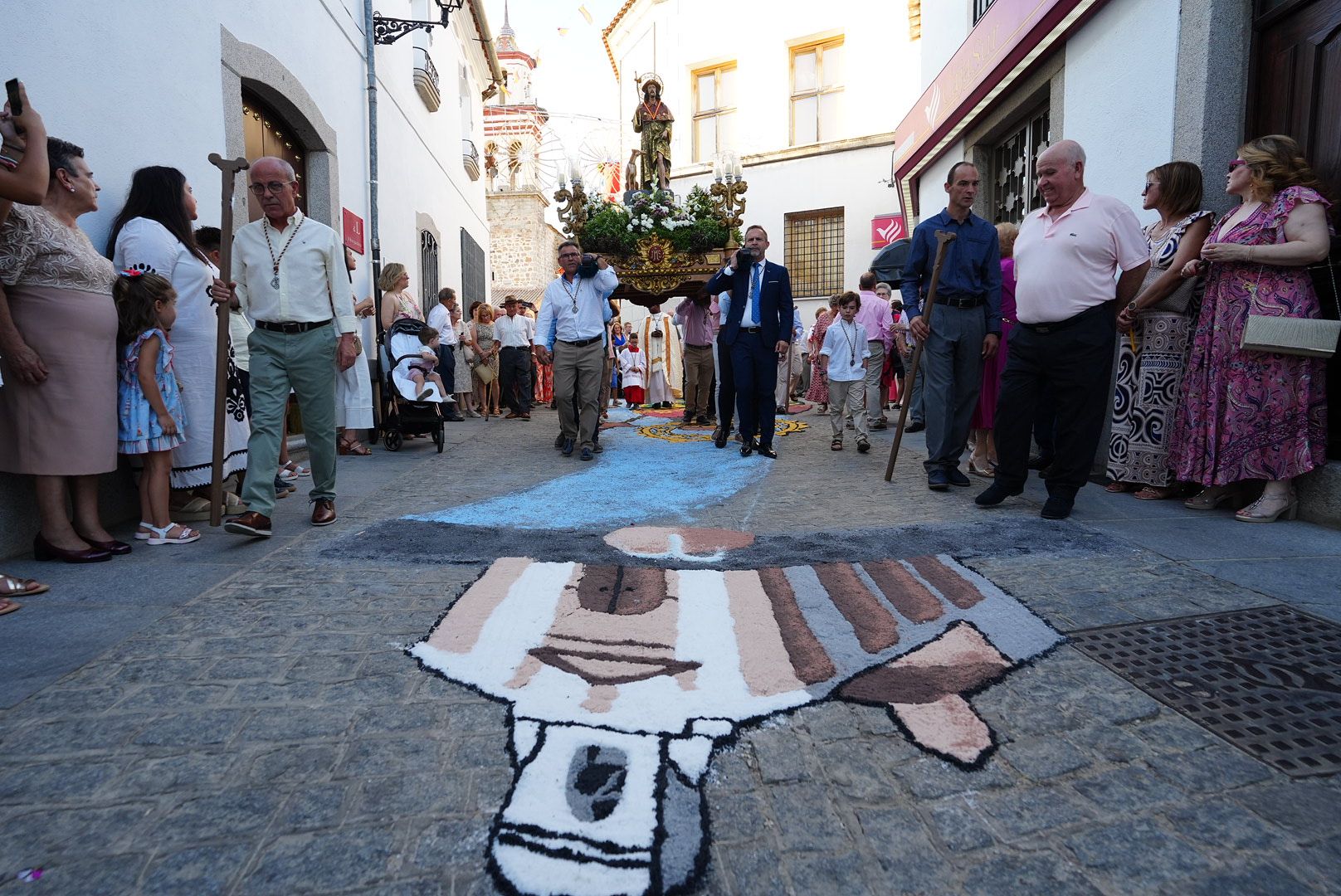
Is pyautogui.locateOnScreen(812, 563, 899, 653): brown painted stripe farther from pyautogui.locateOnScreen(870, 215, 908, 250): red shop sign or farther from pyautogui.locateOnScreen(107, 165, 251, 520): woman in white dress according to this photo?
pyautogui.locateOnScreen(870, 215, 908, 250): red shop sign

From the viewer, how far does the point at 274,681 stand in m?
2.18

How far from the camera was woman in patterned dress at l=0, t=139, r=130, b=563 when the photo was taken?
10.7 ft

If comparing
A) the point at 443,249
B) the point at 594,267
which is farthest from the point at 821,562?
the point at 443,249

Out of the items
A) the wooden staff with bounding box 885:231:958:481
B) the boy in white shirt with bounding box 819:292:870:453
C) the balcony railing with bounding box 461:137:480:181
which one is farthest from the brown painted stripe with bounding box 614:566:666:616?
the balcony railing with bounding box 461:137:480:181

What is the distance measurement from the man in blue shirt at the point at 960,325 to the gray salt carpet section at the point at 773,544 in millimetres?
1085

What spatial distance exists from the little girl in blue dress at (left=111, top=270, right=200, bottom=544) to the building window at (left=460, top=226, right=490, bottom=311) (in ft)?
36.2

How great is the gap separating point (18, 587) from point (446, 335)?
7.51 meters

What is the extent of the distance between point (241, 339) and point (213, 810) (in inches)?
150

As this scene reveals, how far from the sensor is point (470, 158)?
1502cm

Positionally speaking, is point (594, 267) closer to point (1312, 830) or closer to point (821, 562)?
point (821, 562)

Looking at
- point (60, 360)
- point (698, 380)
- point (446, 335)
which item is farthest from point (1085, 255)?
point (446, 335)

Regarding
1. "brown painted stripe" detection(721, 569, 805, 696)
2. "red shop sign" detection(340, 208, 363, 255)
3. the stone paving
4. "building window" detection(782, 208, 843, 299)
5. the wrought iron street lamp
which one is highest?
the wrought iron street lamp

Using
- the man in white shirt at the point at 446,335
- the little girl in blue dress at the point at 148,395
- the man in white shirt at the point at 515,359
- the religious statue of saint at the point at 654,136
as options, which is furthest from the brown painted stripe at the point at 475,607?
the man in white shirt at the point at 515,359

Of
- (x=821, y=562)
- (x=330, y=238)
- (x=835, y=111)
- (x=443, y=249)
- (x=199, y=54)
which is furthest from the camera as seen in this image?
(x=835, y=111)
